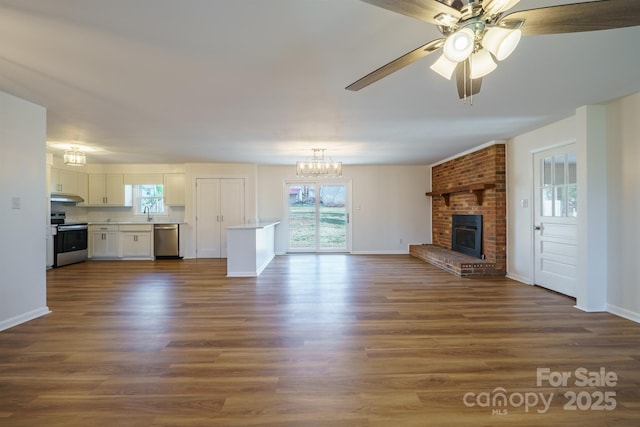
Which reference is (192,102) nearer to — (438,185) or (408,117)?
(408,117)

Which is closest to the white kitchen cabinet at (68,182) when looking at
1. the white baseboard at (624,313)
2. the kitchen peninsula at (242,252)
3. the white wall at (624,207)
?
the kitchen peninsula at (242,252)

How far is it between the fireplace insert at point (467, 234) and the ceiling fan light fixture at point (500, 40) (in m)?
4.64

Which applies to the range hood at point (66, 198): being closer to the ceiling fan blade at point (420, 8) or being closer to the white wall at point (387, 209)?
the white wall at point (387, 209)

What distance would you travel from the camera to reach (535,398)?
1.77m

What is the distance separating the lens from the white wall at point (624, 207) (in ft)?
9.75

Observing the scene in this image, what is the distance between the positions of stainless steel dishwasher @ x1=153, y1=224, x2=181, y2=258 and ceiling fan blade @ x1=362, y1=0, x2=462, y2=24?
696cm

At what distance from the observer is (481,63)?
1.56m

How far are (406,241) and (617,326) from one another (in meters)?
4.94

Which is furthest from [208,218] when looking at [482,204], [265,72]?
[482,204]

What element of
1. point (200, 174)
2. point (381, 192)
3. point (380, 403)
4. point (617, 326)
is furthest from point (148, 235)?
point (617, 326)

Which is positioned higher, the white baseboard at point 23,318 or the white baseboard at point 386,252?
the white baseboard at point 23,318

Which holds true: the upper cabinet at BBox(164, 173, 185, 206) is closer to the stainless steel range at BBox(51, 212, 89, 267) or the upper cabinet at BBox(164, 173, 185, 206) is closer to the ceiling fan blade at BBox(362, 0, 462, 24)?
the stainless steel range at BBox(51, 212, 89, 267)

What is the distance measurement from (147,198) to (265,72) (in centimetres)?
638

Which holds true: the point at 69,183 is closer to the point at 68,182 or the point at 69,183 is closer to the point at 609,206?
the point at 68,182
